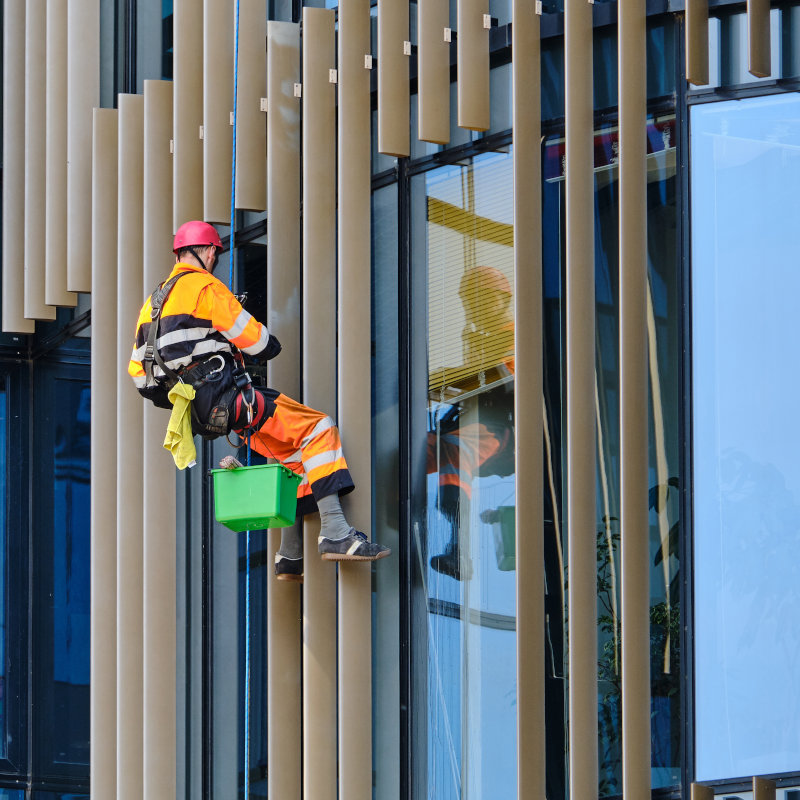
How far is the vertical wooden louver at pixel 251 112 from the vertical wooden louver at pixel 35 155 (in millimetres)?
1960

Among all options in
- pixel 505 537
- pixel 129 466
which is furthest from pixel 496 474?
pixel 129 466

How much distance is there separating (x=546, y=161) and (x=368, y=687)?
277 cm

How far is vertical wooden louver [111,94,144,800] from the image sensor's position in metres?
9.43

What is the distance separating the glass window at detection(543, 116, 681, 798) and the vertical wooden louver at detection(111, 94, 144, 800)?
2.52 m

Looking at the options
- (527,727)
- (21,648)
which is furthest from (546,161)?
(21,648)

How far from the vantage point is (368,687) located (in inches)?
334

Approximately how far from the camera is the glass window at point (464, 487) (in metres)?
8.42

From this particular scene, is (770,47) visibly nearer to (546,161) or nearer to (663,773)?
(546,161)

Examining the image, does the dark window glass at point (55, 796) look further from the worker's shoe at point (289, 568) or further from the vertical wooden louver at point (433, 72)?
the vertical wooden louver at point (433, 72)

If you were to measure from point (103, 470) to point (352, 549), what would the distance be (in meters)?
2.15

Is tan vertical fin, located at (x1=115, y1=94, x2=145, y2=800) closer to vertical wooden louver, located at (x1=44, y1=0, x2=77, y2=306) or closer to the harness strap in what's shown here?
vertical wooden louver, located at (x1=44, y1=0, x2=77, y2=306)

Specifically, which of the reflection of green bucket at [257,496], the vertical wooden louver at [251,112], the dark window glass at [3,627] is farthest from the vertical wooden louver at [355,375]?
the dark window glass at [3,627]

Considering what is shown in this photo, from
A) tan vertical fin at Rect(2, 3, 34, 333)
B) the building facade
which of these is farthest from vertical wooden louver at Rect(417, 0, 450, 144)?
tan vertical fin at Rect(2, 3, 34, 333)

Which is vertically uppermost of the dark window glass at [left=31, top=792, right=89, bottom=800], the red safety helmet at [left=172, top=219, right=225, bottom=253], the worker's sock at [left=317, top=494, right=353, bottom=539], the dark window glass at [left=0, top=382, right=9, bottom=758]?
the red safety helmet at [left=172, top=219, right=225, bottom=253]
